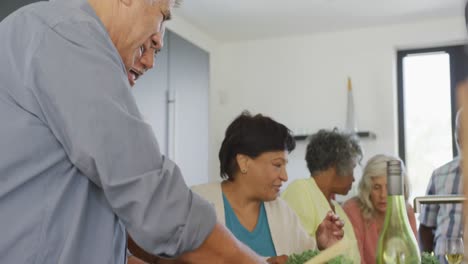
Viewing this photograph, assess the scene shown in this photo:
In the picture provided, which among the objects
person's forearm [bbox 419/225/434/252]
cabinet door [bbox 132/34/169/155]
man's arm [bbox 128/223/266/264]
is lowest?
person's forearm [bbox 419/225/434/252]

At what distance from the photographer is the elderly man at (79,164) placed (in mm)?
697

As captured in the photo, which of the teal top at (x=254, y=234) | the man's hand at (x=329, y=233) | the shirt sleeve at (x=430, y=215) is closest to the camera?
the man's hand at (x=329, y=233)

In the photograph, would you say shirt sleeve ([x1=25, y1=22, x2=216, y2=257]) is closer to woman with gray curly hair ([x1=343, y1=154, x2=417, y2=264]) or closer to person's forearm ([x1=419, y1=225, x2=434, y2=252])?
woman with gray curly hair ([x1=343, y1=154, x2=417, y2=264])

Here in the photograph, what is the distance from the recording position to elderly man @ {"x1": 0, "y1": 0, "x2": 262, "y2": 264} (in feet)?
2.29

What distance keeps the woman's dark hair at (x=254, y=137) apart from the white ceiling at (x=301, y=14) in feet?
6.47

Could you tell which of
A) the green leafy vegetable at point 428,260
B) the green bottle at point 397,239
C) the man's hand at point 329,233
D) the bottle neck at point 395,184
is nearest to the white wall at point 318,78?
the man's hand at point 329,233

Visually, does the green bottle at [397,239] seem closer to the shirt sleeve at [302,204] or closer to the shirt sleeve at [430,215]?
the shirt sleeve at [302,204]

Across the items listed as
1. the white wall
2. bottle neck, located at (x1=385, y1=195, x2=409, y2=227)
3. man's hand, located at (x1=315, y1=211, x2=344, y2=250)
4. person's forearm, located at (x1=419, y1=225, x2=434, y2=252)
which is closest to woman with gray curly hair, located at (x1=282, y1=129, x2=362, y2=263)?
person's forearm, located at (x1=419, y1=225, x2=434, y2=252)

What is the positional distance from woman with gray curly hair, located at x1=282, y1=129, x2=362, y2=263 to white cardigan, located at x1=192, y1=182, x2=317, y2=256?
13.7 inches

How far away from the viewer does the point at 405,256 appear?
1.31 meters

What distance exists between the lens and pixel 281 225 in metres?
2.05

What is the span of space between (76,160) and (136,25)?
244mm

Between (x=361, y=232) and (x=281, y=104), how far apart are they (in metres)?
2.11

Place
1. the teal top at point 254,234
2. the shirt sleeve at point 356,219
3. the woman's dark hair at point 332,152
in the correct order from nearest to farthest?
the teal top at point 254,234 → the shirt sleeve at point 356,219 → the woman's dark hair at point 332,152
